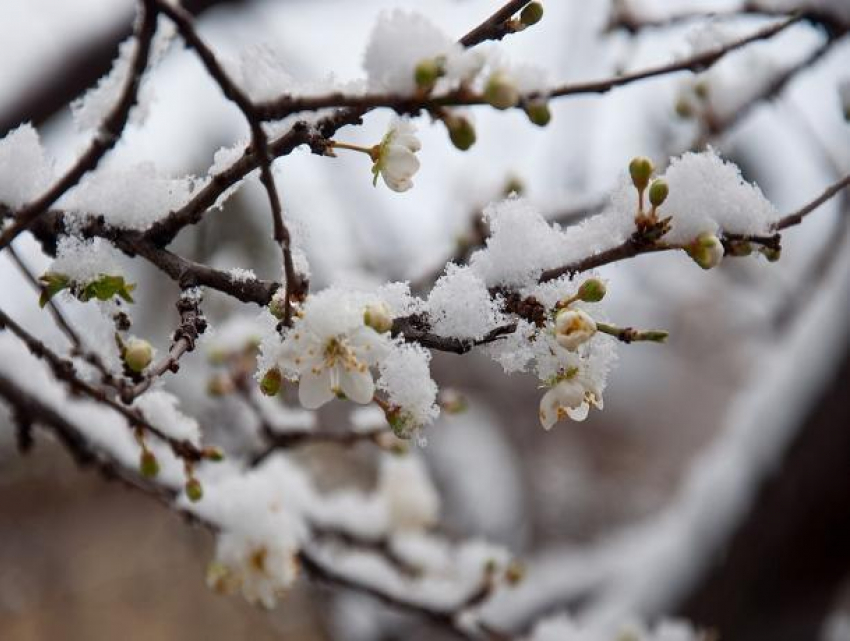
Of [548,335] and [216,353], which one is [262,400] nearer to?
[216,353]

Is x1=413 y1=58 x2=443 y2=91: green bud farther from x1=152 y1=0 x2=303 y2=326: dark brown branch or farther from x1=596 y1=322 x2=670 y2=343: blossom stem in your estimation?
x1=596 y1=322 x2=670 y2=343: blossom stem

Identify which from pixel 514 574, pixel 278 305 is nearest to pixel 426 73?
pixel 278 305

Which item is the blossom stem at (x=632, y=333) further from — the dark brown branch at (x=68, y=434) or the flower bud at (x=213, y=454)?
the dark brown branch at (x=68, y=434)

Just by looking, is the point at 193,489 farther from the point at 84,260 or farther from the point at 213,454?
the point at 84,260

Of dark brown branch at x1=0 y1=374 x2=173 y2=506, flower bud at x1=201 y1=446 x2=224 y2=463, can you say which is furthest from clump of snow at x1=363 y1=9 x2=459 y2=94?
dark brown branch at x1=0 y1=374 x2=173 y2=506

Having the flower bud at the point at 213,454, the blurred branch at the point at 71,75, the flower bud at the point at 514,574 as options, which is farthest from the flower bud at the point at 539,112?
the blurred branch at the point at 71,75

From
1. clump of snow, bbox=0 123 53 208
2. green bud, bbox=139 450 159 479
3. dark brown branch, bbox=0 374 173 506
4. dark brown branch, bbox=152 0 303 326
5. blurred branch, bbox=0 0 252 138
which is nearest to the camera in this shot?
dark brown branch, bbox=152 0 303 326
